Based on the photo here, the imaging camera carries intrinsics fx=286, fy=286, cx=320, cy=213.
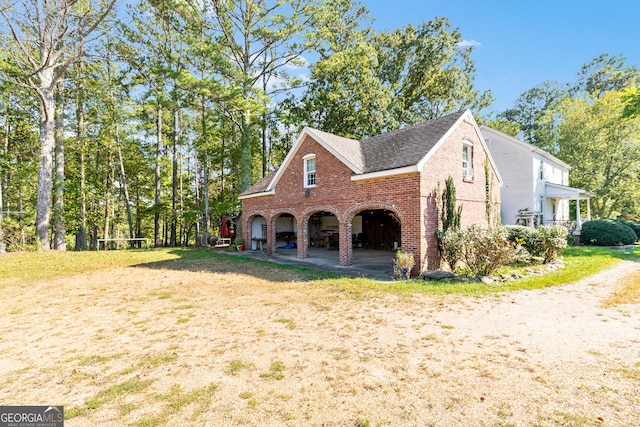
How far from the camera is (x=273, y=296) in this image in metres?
8.10

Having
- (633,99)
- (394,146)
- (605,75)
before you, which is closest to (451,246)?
(394,146)

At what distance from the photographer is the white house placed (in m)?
21.3

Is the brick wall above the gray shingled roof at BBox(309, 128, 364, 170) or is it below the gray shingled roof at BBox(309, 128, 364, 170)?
below

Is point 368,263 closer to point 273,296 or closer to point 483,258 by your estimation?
point 483,258

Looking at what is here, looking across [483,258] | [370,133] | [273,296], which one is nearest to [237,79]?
[370,133]

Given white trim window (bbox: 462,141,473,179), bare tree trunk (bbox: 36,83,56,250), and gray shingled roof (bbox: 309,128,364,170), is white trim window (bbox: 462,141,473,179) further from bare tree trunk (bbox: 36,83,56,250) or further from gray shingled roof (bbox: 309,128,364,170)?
bare tree trunk (bbox: 36,83,56,250)

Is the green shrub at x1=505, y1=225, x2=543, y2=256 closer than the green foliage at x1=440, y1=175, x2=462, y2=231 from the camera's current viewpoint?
No

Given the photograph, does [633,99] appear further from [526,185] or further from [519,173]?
[526,185]

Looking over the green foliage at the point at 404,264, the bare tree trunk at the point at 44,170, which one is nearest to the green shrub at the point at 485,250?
the green foliage at the point at 404,264

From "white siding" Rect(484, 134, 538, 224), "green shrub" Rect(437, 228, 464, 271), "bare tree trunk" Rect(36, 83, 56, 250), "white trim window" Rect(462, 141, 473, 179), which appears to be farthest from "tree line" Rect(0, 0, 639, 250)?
"green shrub" Rect(437, 228, 464, 271)

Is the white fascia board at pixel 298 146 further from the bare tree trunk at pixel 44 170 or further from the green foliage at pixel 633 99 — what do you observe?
the green foliage at pixel 633 99

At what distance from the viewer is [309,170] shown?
14820mm

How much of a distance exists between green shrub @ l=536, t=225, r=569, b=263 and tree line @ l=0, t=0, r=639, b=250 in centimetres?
1139

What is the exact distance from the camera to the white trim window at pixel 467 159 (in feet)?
44.2
